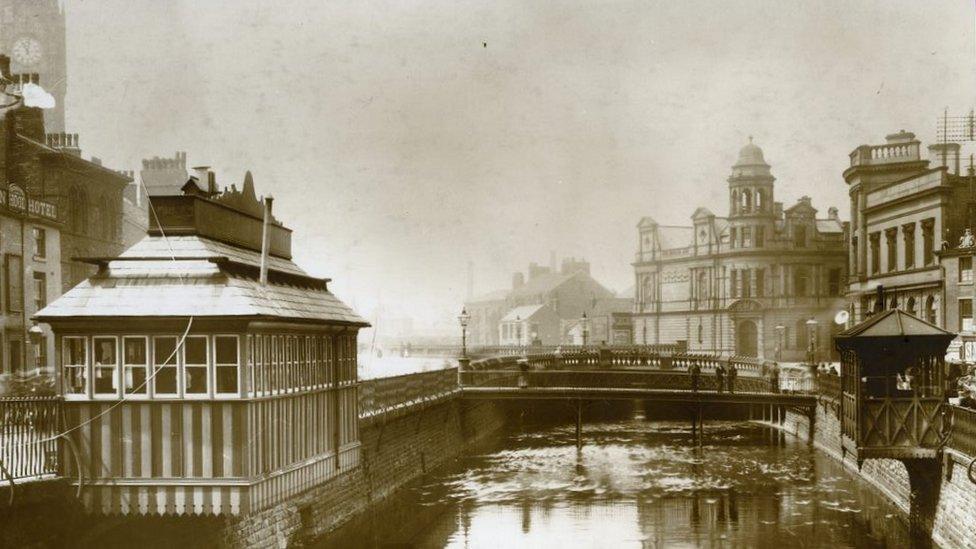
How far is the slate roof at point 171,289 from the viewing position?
15562 millimetres

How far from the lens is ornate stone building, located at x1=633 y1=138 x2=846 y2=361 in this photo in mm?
76250

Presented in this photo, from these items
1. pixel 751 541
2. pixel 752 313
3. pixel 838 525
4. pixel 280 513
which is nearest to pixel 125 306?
pixel 280 513

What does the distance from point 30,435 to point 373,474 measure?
11.1m

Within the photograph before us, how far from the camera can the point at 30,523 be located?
14461mm

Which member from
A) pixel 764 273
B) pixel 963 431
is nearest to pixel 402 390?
pixel 963 431

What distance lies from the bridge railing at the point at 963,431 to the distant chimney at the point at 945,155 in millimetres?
30662

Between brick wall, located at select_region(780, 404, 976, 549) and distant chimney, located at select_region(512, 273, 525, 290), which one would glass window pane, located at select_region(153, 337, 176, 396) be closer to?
brick wall, located at select_region(780, 404, 976, 549)

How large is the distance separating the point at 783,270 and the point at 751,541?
2261 inches

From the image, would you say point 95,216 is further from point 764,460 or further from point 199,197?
point 764,460

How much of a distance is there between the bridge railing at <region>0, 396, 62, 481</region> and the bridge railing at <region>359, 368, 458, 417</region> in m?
8.63

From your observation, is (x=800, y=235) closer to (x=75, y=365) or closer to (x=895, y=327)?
(x=895, y=327)

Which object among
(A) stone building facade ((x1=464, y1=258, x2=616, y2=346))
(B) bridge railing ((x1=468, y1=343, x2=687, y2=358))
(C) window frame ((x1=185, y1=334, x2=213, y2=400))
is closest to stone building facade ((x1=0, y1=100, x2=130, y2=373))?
(C) window frame ((x1=185, y1=334, x2=213, y2=400))

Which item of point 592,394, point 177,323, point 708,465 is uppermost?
point 177,323

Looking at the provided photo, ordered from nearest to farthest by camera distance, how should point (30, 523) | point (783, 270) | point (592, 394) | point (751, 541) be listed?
point (30, 523), point (751, 541), point (592, 394), point (783, 270)
